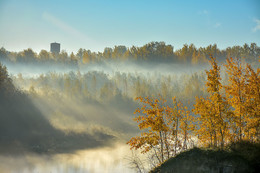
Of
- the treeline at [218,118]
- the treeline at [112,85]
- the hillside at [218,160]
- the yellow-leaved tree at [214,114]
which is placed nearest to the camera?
the hillside at [218,160]

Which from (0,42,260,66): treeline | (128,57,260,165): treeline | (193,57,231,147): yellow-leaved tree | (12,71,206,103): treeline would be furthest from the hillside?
(0,42,260,66): treeline

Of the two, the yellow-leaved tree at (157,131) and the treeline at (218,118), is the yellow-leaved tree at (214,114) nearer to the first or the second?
the treeline at (218,118)

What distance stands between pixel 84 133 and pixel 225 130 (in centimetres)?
5202

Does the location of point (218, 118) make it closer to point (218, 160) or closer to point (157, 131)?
point (218, 160)

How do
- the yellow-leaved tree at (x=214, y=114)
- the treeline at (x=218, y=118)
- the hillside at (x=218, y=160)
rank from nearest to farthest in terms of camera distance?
the hillside at (x=218, y=160) → the treeline at (x=218, y=118) → the yellow-leaved tree at (x=214, y=114)

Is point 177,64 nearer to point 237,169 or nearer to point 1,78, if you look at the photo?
point 1,78

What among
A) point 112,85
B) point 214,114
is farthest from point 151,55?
point 214,114

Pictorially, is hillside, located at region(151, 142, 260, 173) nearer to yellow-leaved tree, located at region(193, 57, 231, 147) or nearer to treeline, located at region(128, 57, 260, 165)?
treeline, located at region(128, 57, 260, 165)

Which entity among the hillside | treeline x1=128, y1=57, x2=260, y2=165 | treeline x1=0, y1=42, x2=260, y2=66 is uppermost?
treeline x1=0, y1=42, x2=260, y2=66

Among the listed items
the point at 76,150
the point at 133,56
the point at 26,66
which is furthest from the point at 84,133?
the point at 26,66

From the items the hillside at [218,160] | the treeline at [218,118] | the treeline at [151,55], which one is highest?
the treeline at [151,55]

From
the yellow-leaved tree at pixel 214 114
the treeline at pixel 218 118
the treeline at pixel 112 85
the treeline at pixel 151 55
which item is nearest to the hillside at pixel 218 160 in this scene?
the treeline at pixel 218 118

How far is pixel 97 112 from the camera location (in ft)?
299

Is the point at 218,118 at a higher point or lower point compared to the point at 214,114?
lower
